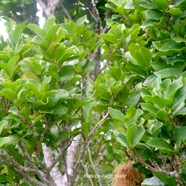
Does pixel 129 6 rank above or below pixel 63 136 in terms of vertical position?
above

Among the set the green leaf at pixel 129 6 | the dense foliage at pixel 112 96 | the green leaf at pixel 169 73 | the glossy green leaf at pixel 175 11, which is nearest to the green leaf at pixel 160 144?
the dense foliage at pixel 112 96

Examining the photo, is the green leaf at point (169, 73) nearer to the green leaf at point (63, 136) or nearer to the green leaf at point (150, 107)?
the green leaf at point (150, 107)

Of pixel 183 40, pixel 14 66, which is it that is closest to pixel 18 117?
pixel 14 66

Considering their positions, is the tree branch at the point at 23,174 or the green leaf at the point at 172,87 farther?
the tree branch at the point at 23,174

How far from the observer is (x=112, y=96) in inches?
55.0

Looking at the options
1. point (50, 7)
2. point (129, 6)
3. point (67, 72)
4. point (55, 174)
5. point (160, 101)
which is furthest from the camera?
point (50, 7)

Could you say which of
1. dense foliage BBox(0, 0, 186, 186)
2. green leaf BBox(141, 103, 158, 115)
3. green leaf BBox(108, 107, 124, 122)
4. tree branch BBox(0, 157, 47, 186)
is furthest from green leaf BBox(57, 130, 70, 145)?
green leaf BBox(141, 103, 158, 115)

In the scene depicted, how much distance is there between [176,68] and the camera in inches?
50.7

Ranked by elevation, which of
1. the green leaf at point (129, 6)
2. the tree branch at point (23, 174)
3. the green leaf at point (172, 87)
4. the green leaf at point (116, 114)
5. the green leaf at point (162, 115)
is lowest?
the tree branch at point (23, 174)

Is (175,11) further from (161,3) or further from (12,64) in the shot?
(12,64)

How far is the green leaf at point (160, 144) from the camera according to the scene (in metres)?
1.06

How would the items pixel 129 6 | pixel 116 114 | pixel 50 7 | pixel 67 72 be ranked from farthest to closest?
pixel 50 7, pixel 129 6, pixel 67 72, pixel 116 114

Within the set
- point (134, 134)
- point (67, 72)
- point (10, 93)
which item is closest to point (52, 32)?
point (67, 72)

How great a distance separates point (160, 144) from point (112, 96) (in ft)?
1.25
